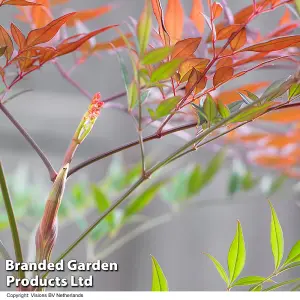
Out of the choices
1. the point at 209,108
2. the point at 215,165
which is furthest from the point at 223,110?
the point at 215,165

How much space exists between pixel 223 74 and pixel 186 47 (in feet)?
0.05

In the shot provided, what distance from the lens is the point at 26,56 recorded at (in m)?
0.18

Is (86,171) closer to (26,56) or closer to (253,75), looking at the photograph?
(253,75)

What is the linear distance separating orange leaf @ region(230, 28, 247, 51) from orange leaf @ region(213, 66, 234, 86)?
0.01 metres

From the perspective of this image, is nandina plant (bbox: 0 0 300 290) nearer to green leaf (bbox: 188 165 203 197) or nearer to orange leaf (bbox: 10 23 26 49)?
orange leaf (bbox: 10 23 26 49)

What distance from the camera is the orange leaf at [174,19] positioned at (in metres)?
0.19

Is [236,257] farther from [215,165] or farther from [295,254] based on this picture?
[215,165]

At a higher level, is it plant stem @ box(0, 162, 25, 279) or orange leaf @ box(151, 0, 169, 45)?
orange leaf @ box(151, 0, 169, 45)

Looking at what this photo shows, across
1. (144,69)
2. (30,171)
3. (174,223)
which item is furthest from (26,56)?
(174,223)

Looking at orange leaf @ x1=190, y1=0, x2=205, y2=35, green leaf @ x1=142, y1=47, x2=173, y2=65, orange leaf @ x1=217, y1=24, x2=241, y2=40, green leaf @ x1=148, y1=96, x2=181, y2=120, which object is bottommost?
green leaf @ x1=148, y1=96, x2=181, y2=120

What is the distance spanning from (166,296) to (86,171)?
993 millimetres

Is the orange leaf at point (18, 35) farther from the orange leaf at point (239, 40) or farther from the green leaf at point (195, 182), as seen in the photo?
the green leaf at point (195, 182)

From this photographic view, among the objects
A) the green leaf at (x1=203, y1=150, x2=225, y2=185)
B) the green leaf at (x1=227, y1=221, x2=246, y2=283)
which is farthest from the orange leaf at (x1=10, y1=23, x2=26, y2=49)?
the green leaf at (x1=203, y1=150, x2=225, y2=185)

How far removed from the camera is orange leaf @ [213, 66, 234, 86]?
0.17 meters
